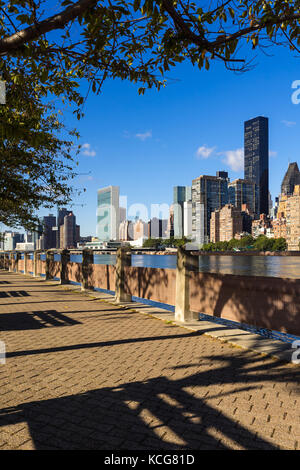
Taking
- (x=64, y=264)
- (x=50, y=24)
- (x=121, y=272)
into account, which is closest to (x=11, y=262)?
(x=64, y=264)

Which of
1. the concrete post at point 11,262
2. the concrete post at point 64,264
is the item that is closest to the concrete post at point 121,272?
the concrete post at point 64,264

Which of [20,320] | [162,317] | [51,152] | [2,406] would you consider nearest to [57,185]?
[51,152]

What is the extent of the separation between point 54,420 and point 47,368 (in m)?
1.76

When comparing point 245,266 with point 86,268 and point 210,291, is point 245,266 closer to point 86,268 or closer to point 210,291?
point 86,268

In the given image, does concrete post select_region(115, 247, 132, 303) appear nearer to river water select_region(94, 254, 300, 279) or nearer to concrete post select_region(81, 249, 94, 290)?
concrete post select_region(81, 249, 94, 290)

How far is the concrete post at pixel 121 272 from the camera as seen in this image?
11.7 meters

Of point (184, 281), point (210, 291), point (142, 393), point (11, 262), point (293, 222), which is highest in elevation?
point (293, 222)

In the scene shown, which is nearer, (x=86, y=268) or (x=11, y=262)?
(x=86, y=268)

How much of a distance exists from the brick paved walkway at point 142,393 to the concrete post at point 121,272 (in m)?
4.19

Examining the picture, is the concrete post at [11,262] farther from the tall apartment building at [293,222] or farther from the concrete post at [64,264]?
the tall apartment building at [293,222]

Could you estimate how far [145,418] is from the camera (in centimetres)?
366

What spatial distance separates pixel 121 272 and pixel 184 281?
152 inches

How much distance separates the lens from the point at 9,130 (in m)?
5.20

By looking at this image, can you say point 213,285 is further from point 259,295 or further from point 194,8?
point 194,8
